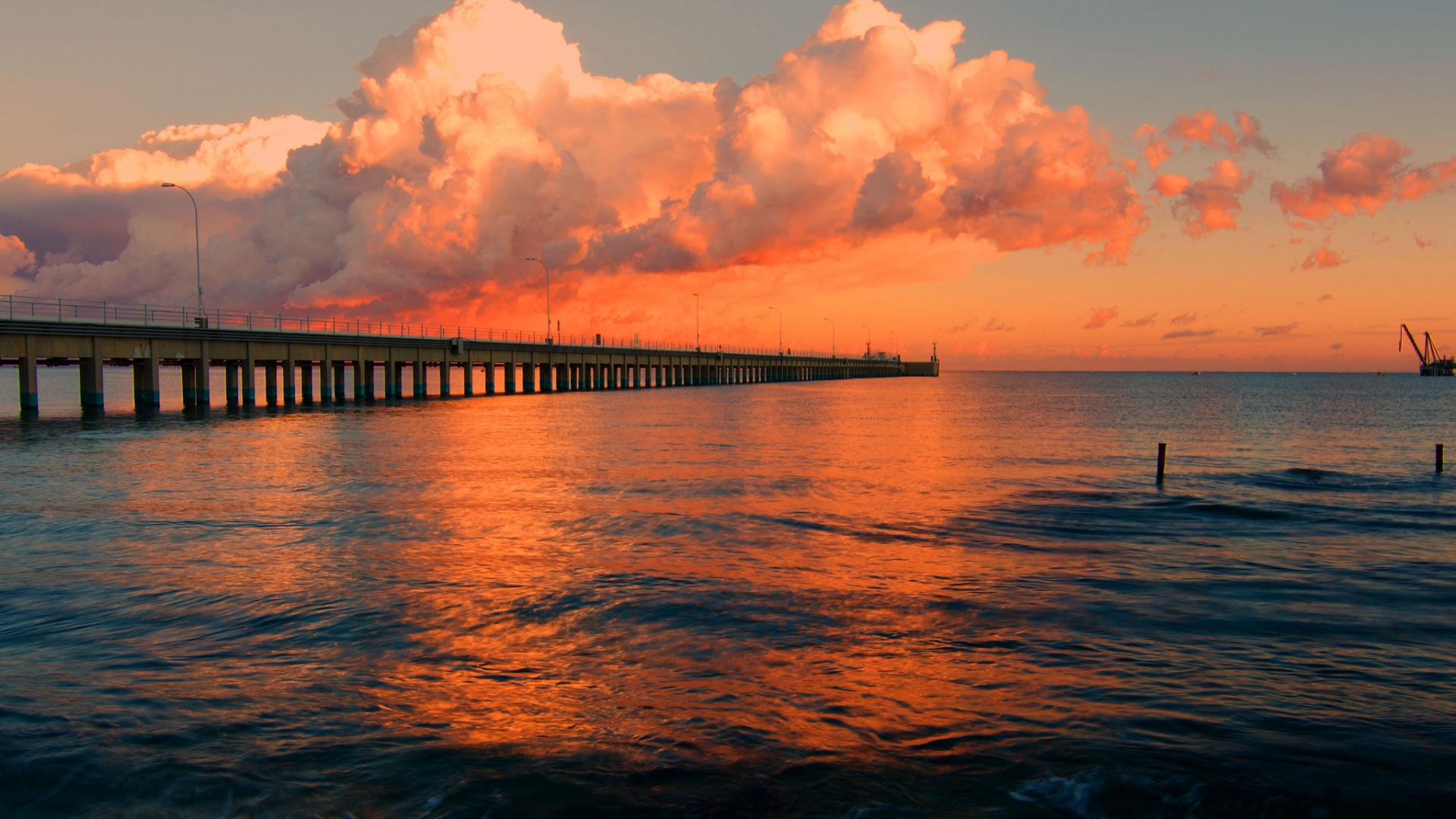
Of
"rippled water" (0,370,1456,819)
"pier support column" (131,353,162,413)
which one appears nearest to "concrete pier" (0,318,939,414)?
"pier support column" (131,353,162,413)

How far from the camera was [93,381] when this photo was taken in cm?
5628

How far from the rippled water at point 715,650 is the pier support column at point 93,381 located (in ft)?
115

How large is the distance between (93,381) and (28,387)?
323 centimetres

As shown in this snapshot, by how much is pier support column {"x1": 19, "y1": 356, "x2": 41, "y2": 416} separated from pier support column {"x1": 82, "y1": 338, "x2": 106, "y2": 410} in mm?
2526

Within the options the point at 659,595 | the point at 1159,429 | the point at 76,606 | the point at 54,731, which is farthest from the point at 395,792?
the point at 1159,429

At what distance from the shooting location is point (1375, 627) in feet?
39.7

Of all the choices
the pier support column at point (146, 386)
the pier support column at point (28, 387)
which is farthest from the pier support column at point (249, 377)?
the pier support column at point (28, 387)

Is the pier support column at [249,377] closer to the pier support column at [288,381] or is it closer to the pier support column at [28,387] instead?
the pier support column at [288,381]

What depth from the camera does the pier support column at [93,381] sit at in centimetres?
5453

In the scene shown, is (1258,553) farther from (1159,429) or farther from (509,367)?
(509,367)

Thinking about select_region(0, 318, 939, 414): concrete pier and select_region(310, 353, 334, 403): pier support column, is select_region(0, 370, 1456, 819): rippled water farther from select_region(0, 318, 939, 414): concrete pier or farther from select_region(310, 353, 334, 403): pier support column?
select_region(310, 353, 334, 403): pier support column

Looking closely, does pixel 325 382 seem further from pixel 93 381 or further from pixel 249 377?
pixel 93 381

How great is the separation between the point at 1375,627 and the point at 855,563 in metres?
7.44

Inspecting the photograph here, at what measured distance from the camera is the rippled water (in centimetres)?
722
